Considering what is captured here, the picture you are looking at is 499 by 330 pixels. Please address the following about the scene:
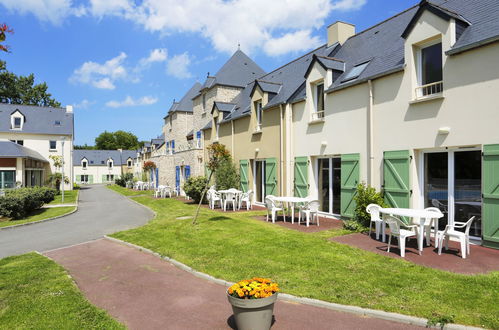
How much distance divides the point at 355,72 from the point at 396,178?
4.60 m

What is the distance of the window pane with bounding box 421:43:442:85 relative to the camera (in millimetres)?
9078

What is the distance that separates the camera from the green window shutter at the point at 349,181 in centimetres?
1130

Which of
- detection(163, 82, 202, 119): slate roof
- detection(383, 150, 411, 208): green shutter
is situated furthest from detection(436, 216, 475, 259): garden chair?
detection(163, 82, 202, 119): slate roof

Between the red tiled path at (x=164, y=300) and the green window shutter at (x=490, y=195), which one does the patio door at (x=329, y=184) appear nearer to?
the green window shutter at (x=490, y=195)

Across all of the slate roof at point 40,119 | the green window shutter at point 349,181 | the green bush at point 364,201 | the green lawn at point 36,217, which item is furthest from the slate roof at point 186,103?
the green bush at point 364,201

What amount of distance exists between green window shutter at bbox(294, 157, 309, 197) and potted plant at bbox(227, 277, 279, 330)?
987 cm

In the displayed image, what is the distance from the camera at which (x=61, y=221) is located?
595 inches

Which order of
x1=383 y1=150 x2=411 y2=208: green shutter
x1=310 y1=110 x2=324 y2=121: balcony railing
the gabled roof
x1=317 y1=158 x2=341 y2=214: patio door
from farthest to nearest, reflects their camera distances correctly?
1. the gabled roof
2. x1=310 y1=110 x2=324 y2=121: balcony railing
3. x1=317 y1=158 x2=341 y2=214: patio door
4. x1=383 y1=150 x2=411 y2=208: green shutter

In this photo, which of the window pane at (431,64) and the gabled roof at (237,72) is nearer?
the window pane at (431,64)

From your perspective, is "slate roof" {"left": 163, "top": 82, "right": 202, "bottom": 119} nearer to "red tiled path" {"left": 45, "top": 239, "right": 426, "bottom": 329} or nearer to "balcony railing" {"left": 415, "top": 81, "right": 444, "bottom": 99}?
"red tiled path" {"left": 45, "top": 239, "right": 426, "bottom": 329}

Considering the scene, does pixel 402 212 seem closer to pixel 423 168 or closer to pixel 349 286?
pixel 423 168

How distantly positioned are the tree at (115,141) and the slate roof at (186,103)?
58.9 m

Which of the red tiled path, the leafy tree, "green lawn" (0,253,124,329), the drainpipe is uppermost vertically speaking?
the leafy tree

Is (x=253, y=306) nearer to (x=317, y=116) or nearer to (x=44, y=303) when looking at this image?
(x=44, y=303)
